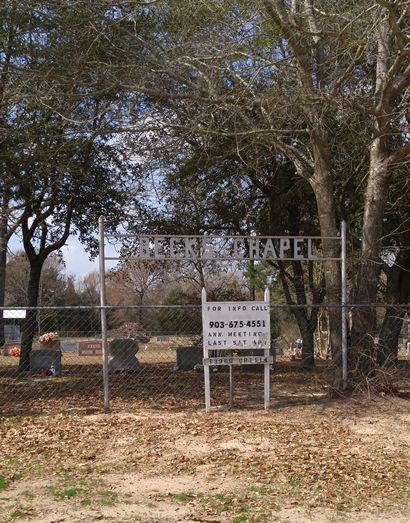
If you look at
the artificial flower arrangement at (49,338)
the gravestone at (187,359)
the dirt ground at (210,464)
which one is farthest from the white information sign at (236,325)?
the artificial flower arrangement at (49,338)

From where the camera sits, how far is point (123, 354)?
566 inches

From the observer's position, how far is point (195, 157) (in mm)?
14922

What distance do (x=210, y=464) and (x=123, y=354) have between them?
7.84 meters

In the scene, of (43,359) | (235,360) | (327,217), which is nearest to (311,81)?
(327,217)

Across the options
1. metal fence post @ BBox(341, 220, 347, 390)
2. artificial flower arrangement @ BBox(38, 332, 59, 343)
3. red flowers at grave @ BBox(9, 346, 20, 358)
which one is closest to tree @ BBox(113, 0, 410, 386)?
metal fence post @ BBox(341, 220, 347, 390)

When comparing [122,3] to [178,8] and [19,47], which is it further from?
[19,47]

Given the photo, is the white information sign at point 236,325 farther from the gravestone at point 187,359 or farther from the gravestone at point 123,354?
the gravestone at point 187,359

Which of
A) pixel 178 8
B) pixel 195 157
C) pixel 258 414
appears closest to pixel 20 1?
pixel 178 8

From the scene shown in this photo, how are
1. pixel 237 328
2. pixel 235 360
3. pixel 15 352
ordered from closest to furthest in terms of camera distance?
1. pixel 235 360
2. pixel 237 328
3. pixel 15 352

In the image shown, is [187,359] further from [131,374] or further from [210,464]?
[210,464]

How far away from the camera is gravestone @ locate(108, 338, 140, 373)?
1413 cm

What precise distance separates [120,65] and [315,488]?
322 inches

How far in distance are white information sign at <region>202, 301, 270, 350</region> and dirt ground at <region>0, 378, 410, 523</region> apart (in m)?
0.97

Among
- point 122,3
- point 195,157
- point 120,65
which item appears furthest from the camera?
point 195,157
